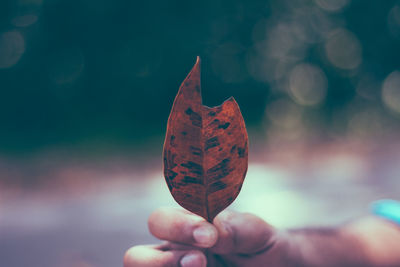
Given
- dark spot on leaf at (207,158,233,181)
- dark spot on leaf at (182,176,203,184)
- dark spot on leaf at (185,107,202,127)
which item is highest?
dark spot on leaf at (185,107,202,127)

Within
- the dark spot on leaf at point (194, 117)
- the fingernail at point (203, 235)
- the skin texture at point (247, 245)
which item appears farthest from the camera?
the skin texture at point (247, 245)

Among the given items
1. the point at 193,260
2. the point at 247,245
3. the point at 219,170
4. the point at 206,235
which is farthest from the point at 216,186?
the point at 247,245

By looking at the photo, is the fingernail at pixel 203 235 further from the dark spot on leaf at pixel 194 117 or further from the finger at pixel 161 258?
the dark spot on leaf at pixel 194 117

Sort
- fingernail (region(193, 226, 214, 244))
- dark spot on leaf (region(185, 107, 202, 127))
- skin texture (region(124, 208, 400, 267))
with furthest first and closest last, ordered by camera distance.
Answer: skin texture (region(124, 208, 400, 267)), fingernail (region(193, 226, 214, 244)), dark spot on leaf (region(185, 107, 202, 127))

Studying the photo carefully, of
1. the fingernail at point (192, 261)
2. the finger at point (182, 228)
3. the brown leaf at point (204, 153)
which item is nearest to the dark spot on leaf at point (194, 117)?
the brown leaf at point (204, 153)

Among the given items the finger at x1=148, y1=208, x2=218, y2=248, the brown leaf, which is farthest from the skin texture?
the brown leaf

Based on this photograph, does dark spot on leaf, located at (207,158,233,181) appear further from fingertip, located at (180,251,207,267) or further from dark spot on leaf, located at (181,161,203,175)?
fingertip, located at (180,251,207,267)

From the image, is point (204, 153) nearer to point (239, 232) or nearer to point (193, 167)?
point (193, 167)
